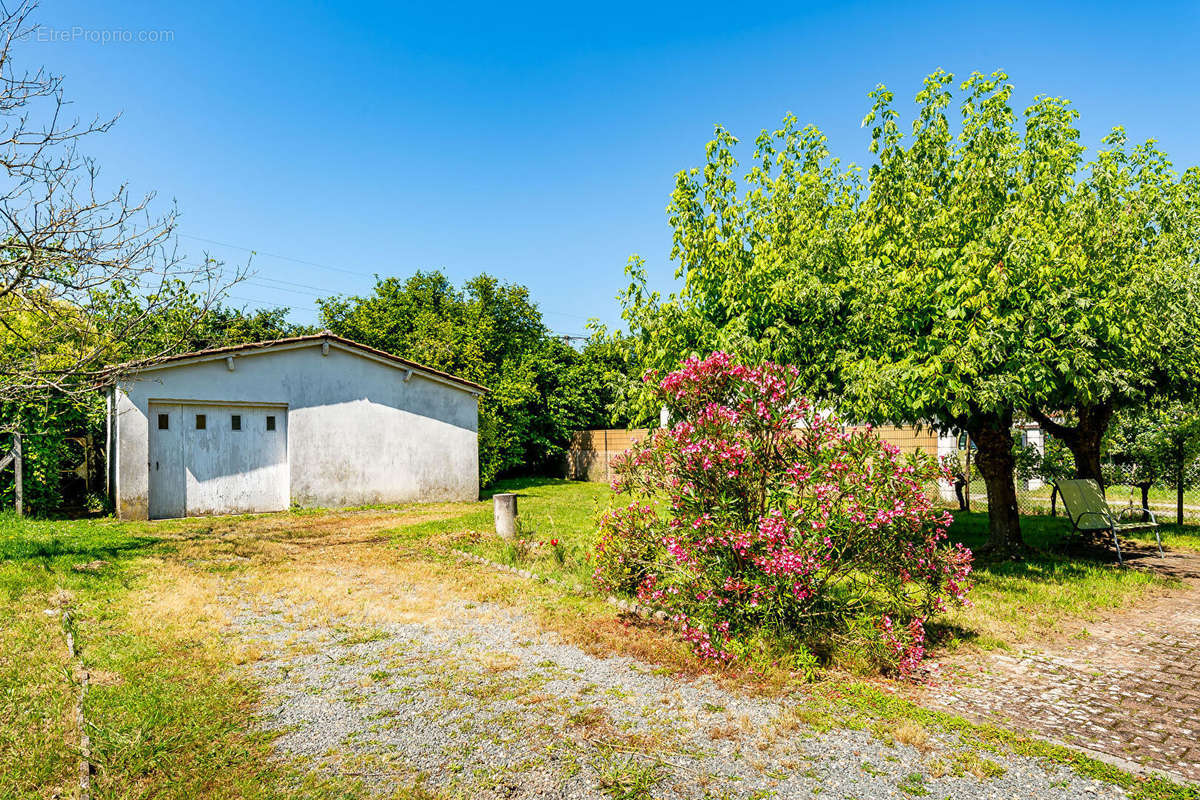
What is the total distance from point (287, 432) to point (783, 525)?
45.4 ft

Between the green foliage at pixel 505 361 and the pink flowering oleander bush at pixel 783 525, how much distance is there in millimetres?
13806

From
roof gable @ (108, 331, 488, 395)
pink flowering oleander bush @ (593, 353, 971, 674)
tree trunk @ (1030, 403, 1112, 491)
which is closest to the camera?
pink flowering oleander bush @ (593, 353, 971, 674)

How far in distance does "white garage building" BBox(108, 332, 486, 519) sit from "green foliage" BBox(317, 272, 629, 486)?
175 inches

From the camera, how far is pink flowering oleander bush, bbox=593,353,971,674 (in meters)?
4.78

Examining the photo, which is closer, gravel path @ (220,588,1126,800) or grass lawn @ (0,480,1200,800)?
gravel path @ (220,588,1126,800)

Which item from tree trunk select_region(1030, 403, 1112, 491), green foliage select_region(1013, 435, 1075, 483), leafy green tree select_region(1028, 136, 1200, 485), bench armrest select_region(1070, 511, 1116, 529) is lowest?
bench armrest select_region(1070, 511, 1116, 529)

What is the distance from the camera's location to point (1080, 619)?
20.7 ft

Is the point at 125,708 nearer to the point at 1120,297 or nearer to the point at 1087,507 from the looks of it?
the point at 1120,297

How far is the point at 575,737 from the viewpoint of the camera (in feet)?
11.9

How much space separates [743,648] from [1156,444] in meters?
13.7

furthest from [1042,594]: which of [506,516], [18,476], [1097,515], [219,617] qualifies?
[18,476]

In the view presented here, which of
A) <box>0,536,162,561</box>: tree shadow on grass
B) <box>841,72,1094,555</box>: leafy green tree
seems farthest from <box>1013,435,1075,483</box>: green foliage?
<box>0,536,162,561</box>: tree shadow on grass

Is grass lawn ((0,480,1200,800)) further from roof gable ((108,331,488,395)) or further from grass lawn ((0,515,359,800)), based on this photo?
roof gable ((108,331,488,395))

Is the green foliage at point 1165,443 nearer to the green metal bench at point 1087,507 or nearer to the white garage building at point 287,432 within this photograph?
the green metal bench at point 1087,507
